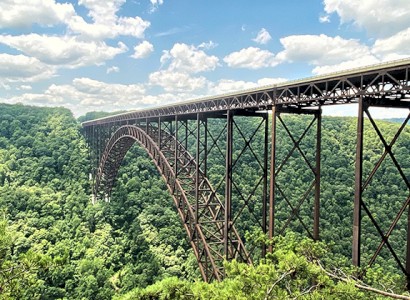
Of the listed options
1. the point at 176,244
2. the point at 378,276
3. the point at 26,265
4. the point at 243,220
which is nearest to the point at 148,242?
the point at 176,244

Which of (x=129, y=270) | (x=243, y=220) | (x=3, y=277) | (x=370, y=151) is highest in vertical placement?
(x=3, y=277)

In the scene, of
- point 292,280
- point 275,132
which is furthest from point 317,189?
point 292,280

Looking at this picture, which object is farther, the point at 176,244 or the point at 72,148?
the point at 72,148

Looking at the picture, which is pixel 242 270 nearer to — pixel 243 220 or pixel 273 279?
pixel 273 279

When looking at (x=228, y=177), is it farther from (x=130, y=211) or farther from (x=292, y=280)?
(x=130, y=211)

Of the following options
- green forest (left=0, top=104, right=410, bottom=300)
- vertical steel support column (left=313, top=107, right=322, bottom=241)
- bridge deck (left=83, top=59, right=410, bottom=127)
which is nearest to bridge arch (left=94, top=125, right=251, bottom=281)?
green forest (left=0, top=104, right=410, bottom=300)

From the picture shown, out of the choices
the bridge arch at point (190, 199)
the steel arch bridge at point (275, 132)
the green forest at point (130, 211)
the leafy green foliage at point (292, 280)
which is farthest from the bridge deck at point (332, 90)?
the green forest at point (130, 211)
